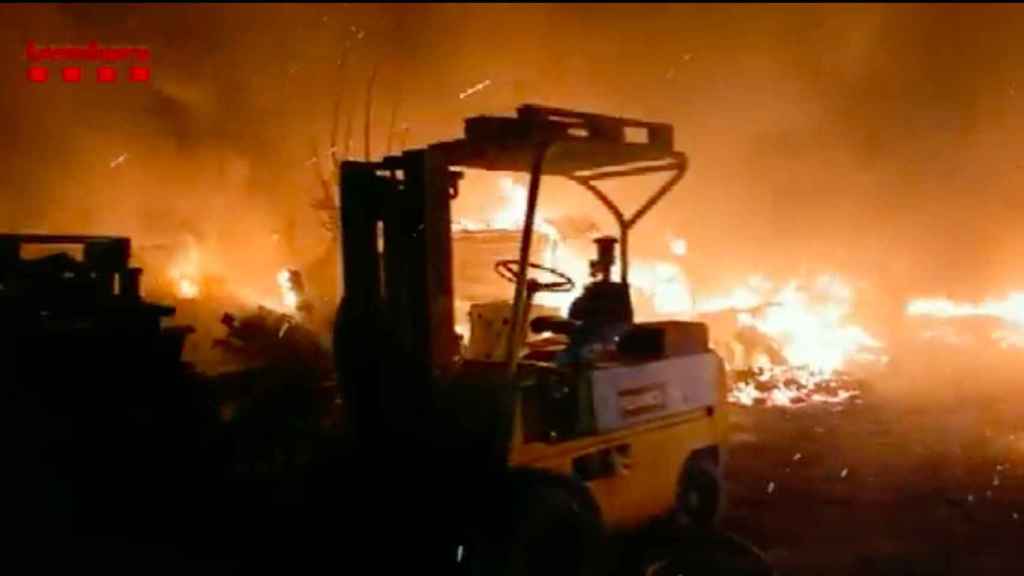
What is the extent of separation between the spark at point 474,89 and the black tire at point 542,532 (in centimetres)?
2433

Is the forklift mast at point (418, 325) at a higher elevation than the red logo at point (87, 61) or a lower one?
lower

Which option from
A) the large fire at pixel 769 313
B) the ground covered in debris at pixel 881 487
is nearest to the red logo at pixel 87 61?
the large fire at pixel 769 313

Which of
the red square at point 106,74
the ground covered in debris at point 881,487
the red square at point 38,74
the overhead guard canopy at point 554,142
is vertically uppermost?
the red square at point 106,74

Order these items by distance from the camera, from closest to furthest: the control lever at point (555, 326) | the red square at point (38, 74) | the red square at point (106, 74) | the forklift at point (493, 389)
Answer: the forklift at point (493, 389) → the control lever at point (555, 326) → the red square at point (38, 74) → the red square at point (106, 74)

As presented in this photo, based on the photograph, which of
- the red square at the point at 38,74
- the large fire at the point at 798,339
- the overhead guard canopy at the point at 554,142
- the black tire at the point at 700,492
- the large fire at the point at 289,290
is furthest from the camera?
the red square at the point at 38,74

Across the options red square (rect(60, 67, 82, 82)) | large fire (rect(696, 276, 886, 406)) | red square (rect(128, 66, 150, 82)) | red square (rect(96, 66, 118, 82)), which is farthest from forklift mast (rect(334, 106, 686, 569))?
red square (rect(128, 66, 150, 82))

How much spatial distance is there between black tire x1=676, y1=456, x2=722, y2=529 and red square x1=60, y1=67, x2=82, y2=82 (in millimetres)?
23486

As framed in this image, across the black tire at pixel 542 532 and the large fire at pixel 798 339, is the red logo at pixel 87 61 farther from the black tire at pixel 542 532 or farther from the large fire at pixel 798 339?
the black tire at pixel 542 532

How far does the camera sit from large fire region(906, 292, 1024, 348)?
22359 millimetres

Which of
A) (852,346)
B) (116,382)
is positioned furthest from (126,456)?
(852,346)

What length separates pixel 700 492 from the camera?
702 cm

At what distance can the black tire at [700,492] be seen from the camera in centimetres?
688

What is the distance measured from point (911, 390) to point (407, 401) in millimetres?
12563

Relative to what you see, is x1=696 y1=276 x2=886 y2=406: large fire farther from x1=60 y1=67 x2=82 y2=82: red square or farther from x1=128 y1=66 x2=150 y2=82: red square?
x1=60 y1=67 x2=82 y2=82: red square
